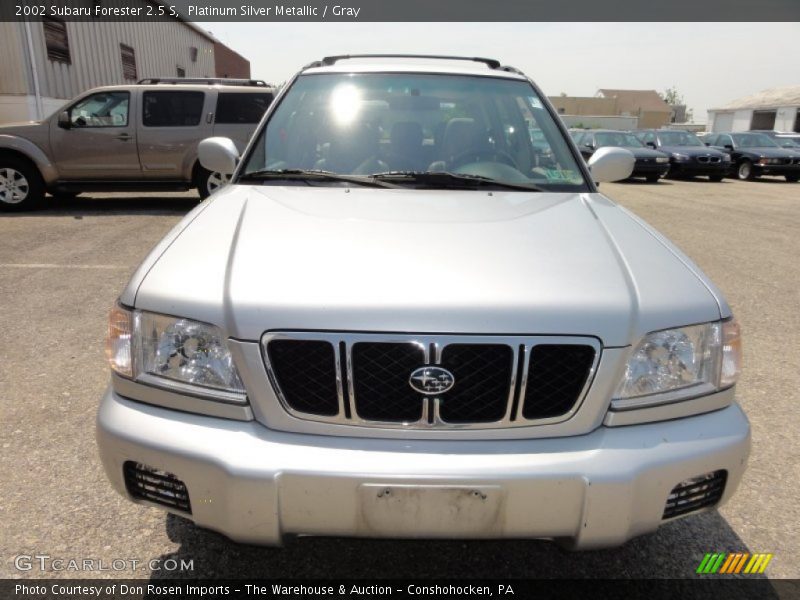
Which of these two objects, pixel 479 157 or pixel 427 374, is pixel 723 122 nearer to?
pixel 479 157

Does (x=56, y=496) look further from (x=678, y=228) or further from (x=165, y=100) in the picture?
(x=678, y=228)

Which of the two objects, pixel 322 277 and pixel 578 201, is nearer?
pixel 322 277

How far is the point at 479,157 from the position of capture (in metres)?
2.95

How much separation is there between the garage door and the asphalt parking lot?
176ft

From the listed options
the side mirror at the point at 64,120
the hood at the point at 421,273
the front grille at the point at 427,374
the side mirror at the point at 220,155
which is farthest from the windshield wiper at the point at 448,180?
the side mirror at the point at 64,120

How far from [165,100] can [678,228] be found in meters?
7.92

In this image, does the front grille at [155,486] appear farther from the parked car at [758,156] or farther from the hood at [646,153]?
the parked car at [758,156]

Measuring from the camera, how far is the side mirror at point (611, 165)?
3262mm

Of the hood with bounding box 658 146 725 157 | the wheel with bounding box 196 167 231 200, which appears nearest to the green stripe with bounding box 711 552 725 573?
the wheel with bounding box 196 167 231 200

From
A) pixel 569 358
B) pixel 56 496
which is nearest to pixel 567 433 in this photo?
pixel 569 358

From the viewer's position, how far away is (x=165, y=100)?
9414mm

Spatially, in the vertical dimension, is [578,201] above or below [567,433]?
above

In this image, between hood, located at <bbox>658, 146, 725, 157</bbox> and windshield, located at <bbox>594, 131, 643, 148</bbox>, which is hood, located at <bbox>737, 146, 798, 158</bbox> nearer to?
hood, located at <bbox>658, 146, 725, 157</bbox>

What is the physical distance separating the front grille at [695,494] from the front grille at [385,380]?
2.41 feet
